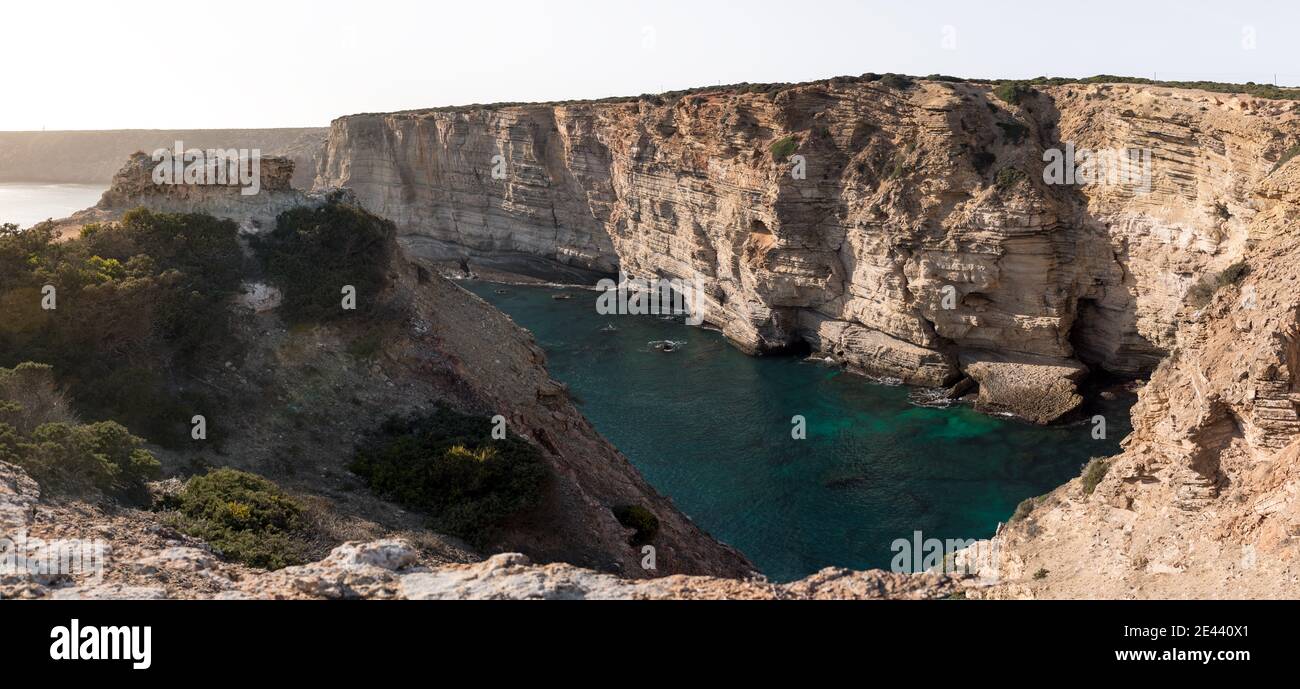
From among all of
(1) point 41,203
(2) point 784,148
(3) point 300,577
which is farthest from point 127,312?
(1) point 41,203

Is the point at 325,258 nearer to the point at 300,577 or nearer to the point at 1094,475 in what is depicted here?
the point at 300,577

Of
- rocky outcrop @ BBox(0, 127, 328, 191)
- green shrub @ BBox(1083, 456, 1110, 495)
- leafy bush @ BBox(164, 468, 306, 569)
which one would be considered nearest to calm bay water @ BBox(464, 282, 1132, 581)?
green shrub @ BBox(1083, 456, 1110, 495)

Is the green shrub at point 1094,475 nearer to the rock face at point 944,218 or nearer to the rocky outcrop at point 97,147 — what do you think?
the rock face at point 944,218

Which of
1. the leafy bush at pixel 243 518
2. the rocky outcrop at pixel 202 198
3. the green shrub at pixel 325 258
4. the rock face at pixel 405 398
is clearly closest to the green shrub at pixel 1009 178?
the rock face at pixel 405 398

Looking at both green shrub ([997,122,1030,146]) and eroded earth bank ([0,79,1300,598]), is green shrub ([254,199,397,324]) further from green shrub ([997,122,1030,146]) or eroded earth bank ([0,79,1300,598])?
green shrub ([997,122,1030,146])

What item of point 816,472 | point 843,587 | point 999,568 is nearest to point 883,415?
point 816,472

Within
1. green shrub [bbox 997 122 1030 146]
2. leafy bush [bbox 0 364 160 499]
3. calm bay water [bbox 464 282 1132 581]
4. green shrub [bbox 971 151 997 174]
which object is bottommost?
calm bay water [bbox 464 282 1132 581]

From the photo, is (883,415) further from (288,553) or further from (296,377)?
(288,553)
